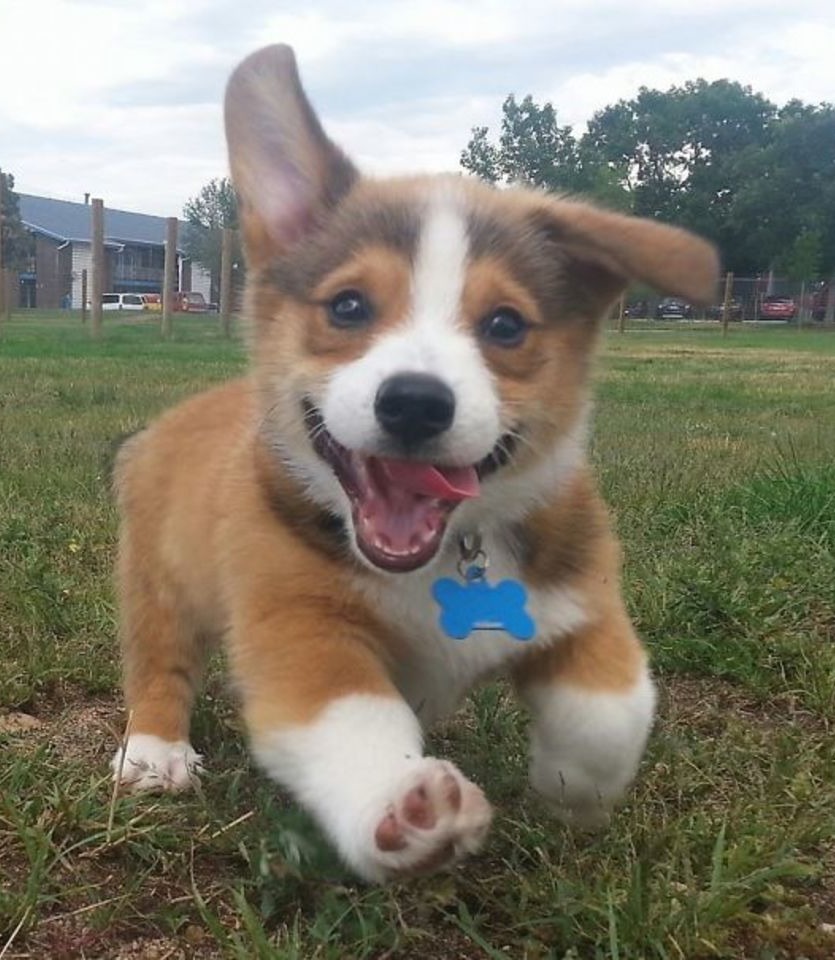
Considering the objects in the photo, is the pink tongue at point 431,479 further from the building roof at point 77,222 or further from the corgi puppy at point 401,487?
the building roof at point 77,222

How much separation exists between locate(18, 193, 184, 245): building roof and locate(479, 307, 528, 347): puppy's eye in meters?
72.7

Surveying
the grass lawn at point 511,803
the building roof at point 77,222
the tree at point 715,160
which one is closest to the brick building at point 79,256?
the building roof at point 77,222

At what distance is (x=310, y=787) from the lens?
2.30 meters

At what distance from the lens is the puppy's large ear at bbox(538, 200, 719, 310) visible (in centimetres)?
273

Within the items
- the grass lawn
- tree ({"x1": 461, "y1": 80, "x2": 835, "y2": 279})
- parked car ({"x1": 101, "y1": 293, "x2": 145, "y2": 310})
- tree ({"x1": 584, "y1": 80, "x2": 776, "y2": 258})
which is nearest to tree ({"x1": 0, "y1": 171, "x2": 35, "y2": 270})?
parked car ({"x1": 101, "y1": 293, "x2": 145, "y2": 310})

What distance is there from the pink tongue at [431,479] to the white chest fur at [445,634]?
0.60 feet

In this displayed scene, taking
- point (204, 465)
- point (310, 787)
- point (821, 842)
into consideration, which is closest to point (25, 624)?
point (204, 465)

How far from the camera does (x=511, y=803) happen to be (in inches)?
111

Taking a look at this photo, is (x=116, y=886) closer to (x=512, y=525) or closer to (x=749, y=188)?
(x=512, y=525)

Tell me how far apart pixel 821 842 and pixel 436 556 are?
99 cm

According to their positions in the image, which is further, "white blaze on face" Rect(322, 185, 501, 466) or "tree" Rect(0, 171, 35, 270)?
"tree" Rect(0, 171, 35, 270)

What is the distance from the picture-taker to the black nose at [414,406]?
2373 millimetres

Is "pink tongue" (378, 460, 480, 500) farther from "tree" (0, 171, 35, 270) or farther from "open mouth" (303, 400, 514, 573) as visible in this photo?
"tree" (0, 171, 35, 270)

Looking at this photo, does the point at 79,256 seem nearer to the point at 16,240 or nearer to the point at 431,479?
the point at 16,240
